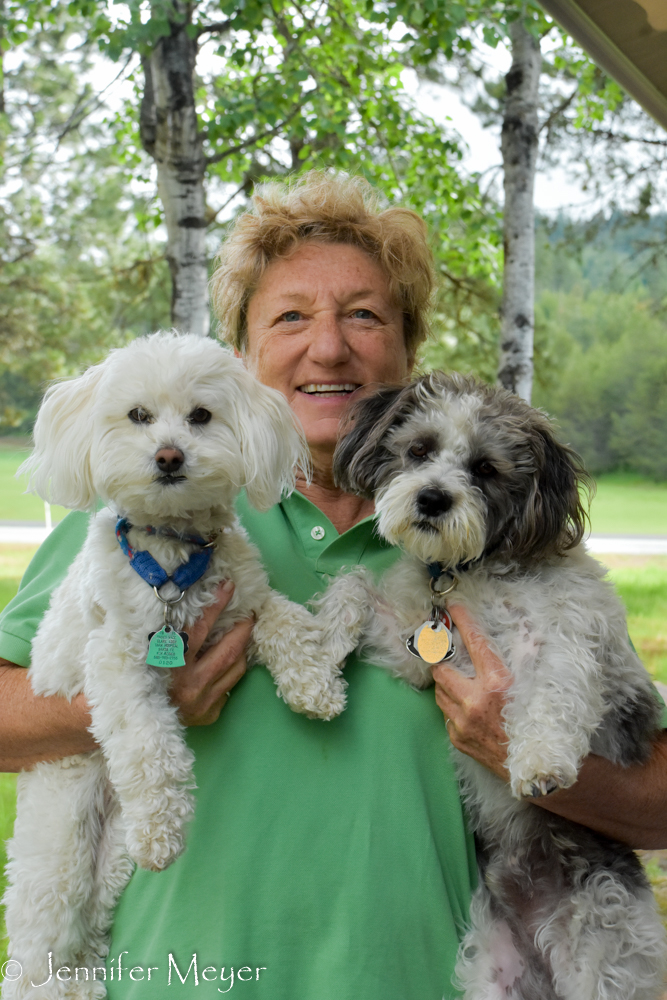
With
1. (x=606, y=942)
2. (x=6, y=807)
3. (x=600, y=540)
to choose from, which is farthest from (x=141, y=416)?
(x=600, y=540)

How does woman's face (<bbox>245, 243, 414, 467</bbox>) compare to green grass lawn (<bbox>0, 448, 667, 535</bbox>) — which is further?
green grass lawn (<bbox>0, 448, 667, 535</bbox>)

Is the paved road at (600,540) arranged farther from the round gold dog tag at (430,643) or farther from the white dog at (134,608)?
the white dog at (134,608)

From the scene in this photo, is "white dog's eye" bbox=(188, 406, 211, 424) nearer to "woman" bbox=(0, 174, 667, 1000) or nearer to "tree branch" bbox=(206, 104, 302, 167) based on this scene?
"woman" bbox=(0, 174, 667, 1000)

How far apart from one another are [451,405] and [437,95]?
14.4 m

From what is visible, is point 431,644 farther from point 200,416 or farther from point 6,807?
point 6,807

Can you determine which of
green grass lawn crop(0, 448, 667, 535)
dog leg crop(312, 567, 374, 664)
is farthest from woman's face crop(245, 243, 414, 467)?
green grass lawn crop(0, 448, 667, 535)

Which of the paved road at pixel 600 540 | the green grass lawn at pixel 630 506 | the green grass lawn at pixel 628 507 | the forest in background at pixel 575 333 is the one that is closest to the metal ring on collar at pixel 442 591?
the paved road at pixel 600 540

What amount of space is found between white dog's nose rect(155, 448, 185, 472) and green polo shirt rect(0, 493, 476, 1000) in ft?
1.86

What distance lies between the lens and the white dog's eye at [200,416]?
6.48 ft

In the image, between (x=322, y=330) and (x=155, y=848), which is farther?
(x=322, y=330)

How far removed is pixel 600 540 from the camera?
17594 mm

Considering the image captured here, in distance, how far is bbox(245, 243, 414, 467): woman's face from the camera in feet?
8.33

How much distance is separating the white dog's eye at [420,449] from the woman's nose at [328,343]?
42cm

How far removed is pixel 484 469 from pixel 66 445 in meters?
1.03
